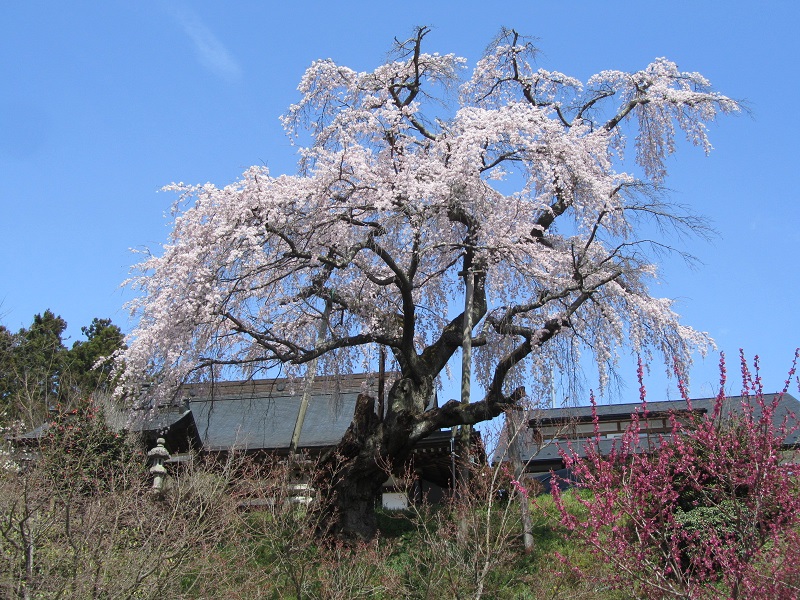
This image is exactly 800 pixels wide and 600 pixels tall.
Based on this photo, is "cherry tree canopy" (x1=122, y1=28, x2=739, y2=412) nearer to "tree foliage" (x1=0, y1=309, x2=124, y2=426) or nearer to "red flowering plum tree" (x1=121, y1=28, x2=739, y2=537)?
"red flowering plum tree" (x1=121, y1=28, x2=739, y2=537)

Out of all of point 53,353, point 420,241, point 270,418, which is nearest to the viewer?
point 420,241

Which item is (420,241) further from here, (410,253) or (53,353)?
(53,353)

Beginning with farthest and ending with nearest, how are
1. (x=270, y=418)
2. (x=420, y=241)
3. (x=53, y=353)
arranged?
(x=53, y=353)
(x=270, y=418)
(x=420, y=241)

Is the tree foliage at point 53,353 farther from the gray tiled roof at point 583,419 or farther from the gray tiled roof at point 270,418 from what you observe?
the gray tiled roof at point 583,419

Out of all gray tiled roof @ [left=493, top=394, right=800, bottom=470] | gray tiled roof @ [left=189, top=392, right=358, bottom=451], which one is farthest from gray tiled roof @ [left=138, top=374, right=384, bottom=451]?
gray tiled roof @ [left=493, top=394, right=800, bottom=470]

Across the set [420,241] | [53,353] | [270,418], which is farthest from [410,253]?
[53,353]

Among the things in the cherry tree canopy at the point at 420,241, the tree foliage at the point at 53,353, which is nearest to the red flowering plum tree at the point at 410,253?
the cherry tree canopy at the point at 420,241

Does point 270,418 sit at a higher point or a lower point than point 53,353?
lower

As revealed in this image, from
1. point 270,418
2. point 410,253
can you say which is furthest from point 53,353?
point 410,253

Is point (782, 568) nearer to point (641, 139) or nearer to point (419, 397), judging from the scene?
point (419, 397)

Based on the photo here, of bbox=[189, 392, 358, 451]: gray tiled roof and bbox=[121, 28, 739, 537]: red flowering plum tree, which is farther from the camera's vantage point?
bbox=[189, 392, 358, 451]: gray tiled roof

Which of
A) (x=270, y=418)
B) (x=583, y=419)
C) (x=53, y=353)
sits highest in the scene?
(x=53, y=353)

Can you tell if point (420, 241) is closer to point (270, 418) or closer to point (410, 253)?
point (410, 253)

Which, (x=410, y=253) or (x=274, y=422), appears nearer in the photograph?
(x=410, y=253)
